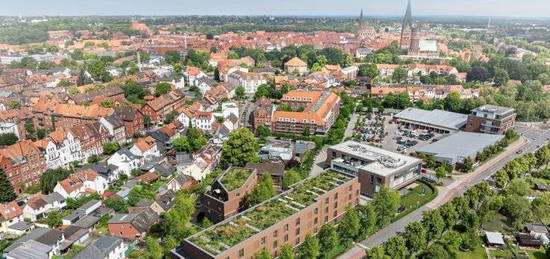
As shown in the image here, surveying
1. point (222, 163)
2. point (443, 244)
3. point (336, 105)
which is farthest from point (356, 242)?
point (336, 105)

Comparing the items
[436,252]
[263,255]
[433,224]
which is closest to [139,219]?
[263,255]

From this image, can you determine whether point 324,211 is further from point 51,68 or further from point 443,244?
point 51,68

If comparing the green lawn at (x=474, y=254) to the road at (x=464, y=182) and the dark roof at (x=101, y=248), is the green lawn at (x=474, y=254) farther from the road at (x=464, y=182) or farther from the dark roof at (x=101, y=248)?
the dark roof at (x=101, y=248)

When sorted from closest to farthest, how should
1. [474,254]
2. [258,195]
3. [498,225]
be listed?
[474,254], [258,195], [498,225]

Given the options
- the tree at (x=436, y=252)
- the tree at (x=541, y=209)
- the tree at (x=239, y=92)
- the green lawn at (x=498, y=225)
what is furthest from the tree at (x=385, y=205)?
the tree at (x=239, y=92)

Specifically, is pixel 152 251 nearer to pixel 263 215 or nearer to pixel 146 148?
pixel 263 215
